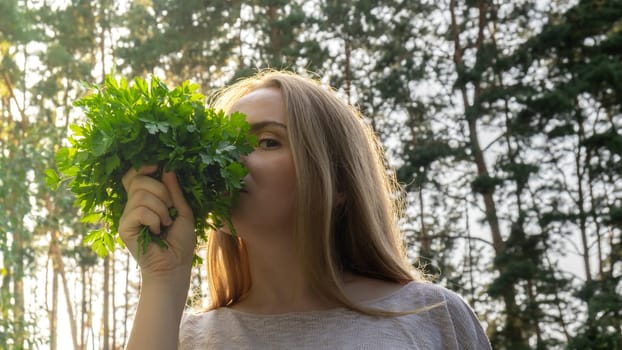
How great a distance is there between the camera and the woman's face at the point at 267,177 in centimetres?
190

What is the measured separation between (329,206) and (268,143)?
0.23 m

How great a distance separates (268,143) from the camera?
1.98 metres

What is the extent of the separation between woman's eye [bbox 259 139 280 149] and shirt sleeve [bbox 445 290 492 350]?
0.63m

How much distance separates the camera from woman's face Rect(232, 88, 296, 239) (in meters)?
1.90

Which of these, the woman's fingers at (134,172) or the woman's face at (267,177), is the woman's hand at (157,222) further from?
the woman's face at (267,177)

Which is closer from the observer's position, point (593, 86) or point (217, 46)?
point (593, 86)

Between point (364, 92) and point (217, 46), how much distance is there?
325 cm

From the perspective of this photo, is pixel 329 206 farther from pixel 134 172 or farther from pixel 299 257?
pixel 134 172

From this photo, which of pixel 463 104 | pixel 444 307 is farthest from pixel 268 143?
pixel 463 104

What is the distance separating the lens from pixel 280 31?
1447cm

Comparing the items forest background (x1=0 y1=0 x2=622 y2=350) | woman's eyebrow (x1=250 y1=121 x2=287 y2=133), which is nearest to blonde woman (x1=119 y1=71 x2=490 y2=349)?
woman's eyebrow (x1=250 y1=121 x2=287 y2=133)

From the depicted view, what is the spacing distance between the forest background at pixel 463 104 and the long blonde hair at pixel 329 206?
29.4ft

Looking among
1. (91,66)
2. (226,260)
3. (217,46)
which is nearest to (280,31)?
(217,46)

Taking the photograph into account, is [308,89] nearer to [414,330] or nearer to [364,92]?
[414,330]
